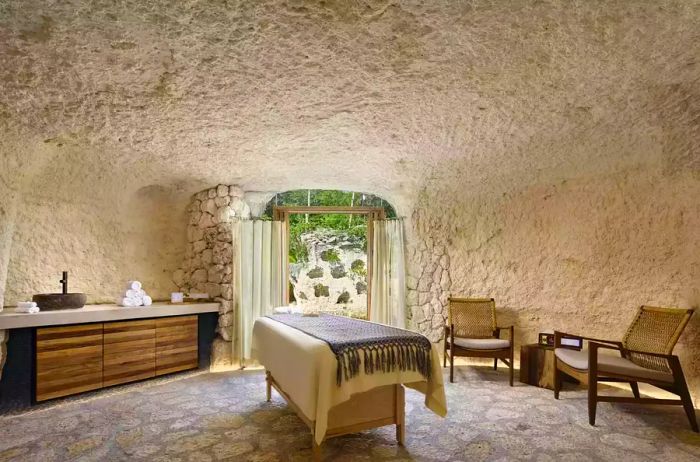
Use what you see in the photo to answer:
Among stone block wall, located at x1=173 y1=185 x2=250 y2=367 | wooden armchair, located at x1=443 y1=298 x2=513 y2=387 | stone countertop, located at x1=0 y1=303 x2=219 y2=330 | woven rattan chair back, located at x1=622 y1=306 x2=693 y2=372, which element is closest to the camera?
woven rattan chair back, located at x1=622 y1=306 x2=693 y2=372

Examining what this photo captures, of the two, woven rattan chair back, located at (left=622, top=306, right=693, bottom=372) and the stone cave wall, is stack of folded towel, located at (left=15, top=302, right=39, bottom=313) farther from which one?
woven rattan chair back, located at (left=622, top=306, right=693, bottom=372)

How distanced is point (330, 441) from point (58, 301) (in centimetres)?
302

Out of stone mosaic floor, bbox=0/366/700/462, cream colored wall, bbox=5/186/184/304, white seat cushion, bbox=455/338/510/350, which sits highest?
cream colored wall, bbox=5/186/184/304

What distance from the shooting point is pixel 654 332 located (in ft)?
11.9

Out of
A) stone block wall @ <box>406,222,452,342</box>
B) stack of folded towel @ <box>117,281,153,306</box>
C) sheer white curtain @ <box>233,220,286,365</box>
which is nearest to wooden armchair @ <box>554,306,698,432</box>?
stone block wall @ <box>406,222,452,342</box>

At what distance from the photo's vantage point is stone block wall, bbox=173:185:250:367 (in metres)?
5.23

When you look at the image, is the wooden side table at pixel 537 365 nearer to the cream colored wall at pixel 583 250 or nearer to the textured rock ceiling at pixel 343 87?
the cream colored wall at pixel 583 250

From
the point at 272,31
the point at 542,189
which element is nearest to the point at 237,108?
the point at 272,31

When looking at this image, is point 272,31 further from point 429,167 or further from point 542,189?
point 542,189

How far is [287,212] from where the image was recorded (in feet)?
19.2

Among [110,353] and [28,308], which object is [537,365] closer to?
[110,353]

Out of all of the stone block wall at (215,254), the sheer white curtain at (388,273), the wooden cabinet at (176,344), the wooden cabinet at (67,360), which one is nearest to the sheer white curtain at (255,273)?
the stone block wall at (215,254)

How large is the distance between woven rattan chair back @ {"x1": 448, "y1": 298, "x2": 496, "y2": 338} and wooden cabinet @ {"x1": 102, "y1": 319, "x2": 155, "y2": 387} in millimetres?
3436

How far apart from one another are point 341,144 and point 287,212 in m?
1.84
